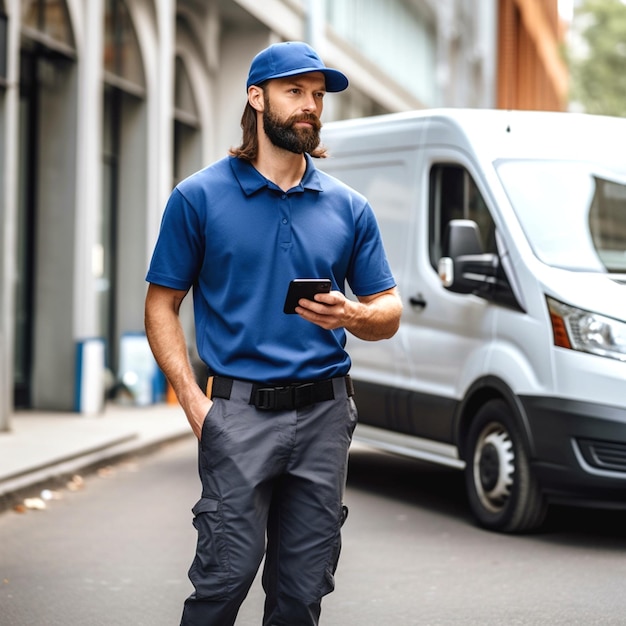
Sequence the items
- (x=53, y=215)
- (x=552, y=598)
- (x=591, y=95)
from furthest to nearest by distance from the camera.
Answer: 1. (x=591, y=95)
2. (x=53, y=215)
3. (x=552, y=598)

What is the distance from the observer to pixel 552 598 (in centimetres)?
637

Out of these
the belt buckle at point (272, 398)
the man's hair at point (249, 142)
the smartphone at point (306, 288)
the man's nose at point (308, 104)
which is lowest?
the belt buckle at point (272, 398)

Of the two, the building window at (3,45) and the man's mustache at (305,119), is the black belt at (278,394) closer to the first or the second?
the man's mustache at (305,119)

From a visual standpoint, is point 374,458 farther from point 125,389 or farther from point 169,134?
point 169,134

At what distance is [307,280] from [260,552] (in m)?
0.77

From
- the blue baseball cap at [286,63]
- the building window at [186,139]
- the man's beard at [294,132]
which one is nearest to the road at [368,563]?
the man's beard at [294,132]

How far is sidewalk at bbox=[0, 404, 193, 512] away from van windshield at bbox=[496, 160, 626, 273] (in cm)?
343

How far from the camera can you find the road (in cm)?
609

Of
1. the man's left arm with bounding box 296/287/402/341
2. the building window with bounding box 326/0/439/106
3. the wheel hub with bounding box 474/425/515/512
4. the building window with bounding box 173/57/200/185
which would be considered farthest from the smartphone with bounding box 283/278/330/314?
the building window with bounding box 326/0/439/106

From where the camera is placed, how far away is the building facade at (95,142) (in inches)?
565

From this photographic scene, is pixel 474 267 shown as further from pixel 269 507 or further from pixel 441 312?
pixel 269 507

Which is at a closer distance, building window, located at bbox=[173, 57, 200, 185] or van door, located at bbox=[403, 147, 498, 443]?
van door, located at bbox=[403, 147, 498, 443]

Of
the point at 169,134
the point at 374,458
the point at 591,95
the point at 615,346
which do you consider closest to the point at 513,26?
the point at 591,95

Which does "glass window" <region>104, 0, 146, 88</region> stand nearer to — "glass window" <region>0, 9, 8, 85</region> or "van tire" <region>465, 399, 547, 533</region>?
"glass window" <region>0, 9, 8, 85</region>
